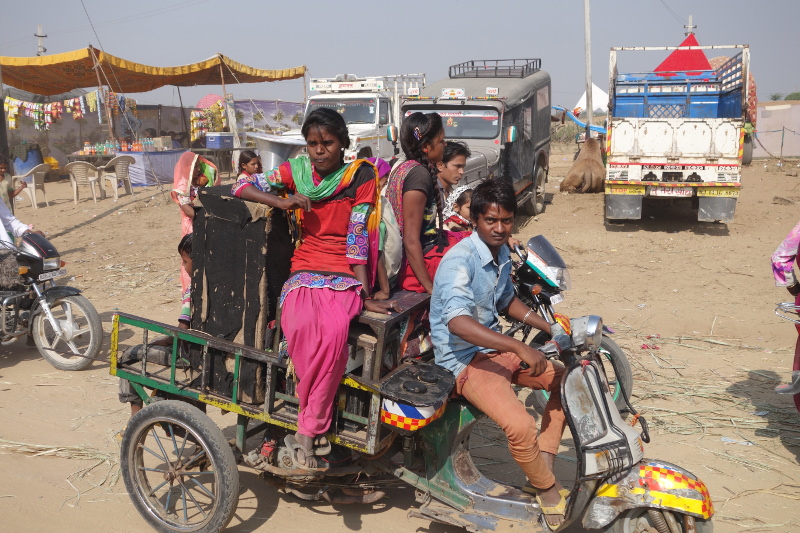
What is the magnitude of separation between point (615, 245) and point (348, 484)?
8.19 m

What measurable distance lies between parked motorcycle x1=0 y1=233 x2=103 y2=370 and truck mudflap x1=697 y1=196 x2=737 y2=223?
370 inches

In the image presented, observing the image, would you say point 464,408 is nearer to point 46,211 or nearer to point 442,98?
point 442,98

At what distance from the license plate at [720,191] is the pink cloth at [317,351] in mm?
9554

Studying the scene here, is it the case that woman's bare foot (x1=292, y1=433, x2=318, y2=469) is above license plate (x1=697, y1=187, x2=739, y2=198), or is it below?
below

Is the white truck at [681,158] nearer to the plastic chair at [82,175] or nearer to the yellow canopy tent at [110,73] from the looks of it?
the plastic chair at [82,175]

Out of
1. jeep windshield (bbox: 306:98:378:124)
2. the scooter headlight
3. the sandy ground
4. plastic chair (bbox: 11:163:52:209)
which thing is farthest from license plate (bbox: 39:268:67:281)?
jeep windshield (bbox: 306:98:378:124)

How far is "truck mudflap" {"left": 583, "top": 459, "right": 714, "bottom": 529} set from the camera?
2.63 meters

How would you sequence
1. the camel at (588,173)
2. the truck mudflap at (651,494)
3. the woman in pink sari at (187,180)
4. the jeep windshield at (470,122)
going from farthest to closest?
1. the camel at (588,173)
2. the jeep windshield at (470,122)
3. the woman in pink sari at (187,180)
4. the truck mudflap at (651,494)

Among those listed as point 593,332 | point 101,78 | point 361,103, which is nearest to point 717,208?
point 361,103

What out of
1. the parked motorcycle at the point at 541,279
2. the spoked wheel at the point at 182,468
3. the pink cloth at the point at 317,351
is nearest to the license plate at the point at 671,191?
the parked motorcycle at the point at 541,279

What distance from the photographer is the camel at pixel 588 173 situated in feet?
49.3

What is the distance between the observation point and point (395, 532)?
3443mm

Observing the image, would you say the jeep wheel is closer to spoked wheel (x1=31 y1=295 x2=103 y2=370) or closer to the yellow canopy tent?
spoked wheel (x1=31 y1=295 x2=103 y2=370)

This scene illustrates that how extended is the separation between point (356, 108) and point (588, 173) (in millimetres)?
5732
